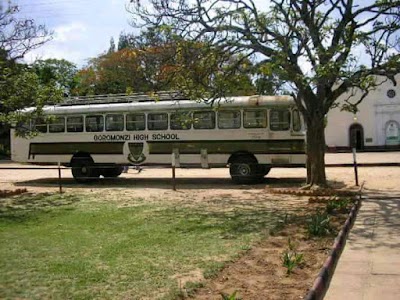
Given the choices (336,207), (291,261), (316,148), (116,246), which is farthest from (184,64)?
(291,261)

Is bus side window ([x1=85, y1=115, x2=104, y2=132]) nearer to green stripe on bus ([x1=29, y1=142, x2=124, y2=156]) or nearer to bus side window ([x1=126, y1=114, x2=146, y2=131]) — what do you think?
green stripe on bus ([x1=29, y1=142, x2=124, y2=156])

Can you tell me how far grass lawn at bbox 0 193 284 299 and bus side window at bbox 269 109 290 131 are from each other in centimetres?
627

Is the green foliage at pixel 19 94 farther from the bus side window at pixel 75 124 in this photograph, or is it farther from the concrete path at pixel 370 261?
the concrete path at pixel 370 261

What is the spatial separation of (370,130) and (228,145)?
3042 centimetres

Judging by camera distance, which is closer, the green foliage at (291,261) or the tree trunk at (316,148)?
the green foliage at (291,261)

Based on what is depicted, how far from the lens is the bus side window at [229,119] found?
735 inches

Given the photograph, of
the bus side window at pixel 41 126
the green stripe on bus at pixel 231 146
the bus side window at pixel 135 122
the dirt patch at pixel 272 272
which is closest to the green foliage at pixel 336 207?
the dirt patch at pixel 272 272

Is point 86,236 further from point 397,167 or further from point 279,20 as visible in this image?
point 397,167

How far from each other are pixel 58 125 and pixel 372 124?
105ft

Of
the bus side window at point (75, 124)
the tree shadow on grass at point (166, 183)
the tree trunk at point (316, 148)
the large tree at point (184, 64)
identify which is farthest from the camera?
the bus side window at point (75, 124)

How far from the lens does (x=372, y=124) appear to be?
46.0 m

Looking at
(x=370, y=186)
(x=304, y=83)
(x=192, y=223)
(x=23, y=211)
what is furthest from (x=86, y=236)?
(x=370, y=186)

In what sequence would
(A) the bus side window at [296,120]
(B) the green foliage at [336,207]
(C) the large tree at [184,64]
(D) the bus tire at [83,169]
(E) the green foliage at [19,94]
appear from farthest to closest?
(D) the bus tire at [83,169] → (A) the bus side window at [296,120] → (E) the green foliage at [19,94] → (C) the large tree at [184,64] → (B) the green foliage at [336,207]

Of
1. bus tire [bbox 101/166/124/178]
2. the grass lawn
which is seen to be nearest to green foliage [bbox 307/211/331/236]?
the grass lawn
